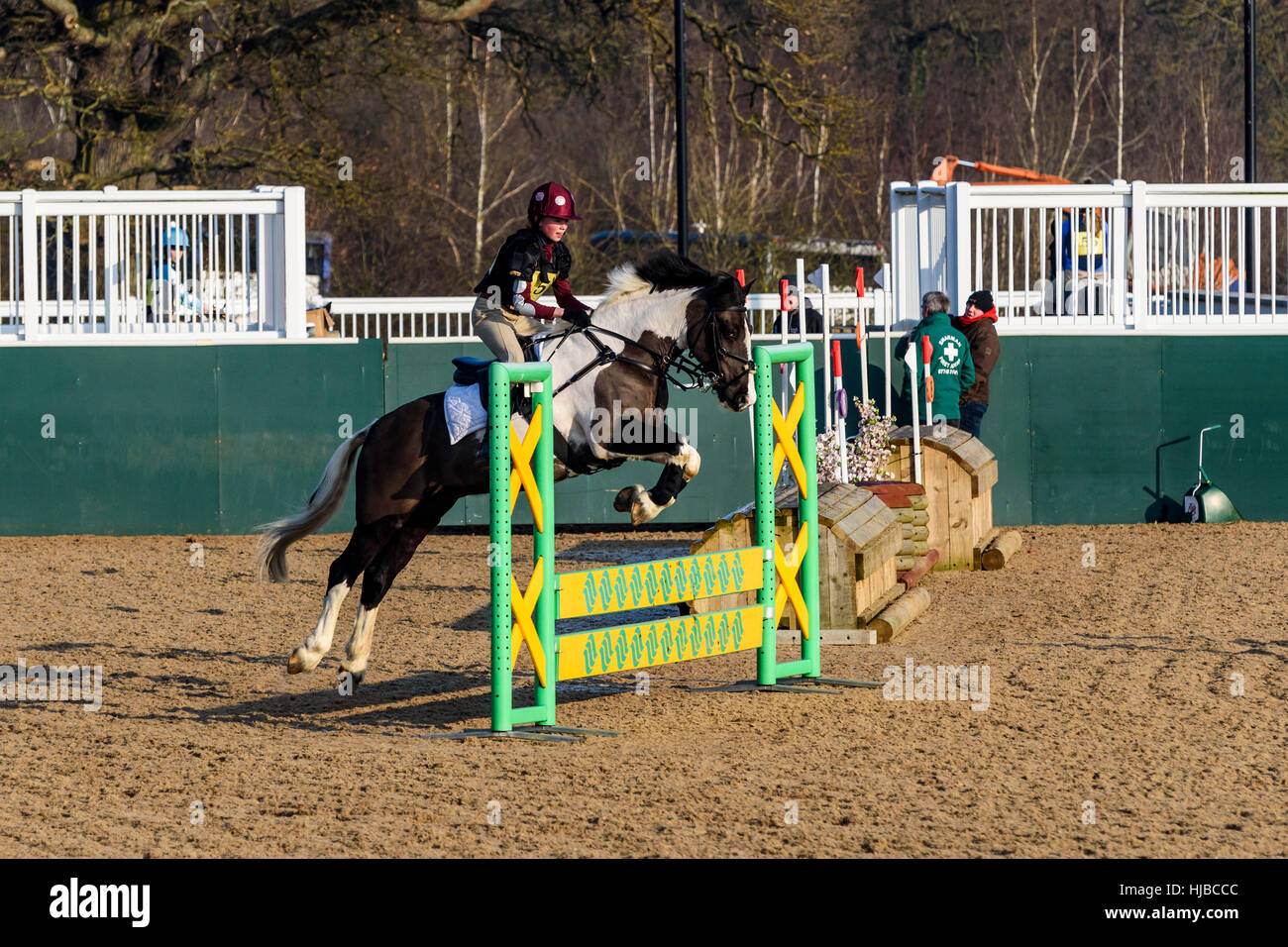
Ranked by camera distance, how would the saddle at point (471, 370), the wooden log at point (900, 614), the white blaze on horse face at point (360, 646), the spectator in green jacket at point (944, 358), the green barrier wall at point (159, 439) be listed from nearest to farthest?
1. the saddle at point (471, 370)
2. the white blaze on horse face at point (360, 646)
3. the wooden log at point (900, 614)
4. the spectator in green jacket at point (944, 358)
5. the green barrier wall at point (159, 439)

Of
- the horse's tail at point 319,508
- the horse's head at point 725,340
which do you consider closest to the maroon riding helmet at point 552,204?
the horse's head at point 725,340

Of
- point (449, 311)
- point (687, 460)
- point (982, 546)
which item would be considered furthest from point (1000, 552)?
point (449, 311)

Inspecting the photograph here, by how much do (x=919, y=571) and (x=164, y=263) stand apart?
25.4 feet

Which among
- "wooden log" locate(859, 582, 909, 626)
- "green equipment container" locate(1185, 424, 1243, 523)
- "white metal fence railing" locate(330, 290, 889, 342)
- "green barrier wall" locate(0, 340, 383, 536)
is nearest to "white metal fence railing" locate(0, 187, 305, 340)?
"green barrier wall" locate(0, 340, 383, 536)

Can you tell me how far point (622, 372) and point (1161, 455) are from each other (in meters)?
8.31

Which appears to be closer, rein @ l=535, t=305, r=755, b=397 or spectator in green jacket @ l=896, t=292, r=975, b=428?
rein @ l=535, t=305, r=755, b=397

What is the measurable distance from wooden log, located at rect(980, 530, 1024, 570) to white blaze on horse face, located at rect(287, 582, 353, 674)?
19.1 ft

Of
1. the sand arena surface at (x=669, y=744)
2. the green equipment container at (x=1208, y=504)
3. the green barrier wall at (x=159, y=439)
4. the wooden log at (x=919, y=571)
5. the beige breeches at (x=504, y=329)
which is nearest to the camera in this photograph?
the sand arena surface at (x=669, y=744)

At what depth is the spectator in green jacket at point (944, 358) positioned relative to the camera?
1350 cm

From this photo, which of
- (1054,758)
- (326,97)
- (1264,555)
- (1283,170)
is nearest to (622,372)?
(1054,758)

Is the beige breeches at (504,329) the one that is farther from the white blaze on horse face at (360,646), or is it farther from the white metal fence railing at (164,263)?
the white metal fence railing at (164,263)

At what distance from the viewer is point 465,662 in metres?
8.93

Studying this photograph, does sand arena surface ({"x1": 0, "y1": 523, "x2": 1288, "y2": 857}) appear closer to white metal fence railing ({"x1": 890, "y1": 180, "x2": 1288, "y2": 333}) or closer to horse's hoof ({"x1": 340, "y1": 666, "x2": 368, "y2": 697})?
horse's hoof ({"x1": 340, "y1": 666, "x2": 368, "y2": 697})

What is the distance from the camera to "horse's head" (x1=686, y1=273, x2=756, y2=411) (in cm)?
777
